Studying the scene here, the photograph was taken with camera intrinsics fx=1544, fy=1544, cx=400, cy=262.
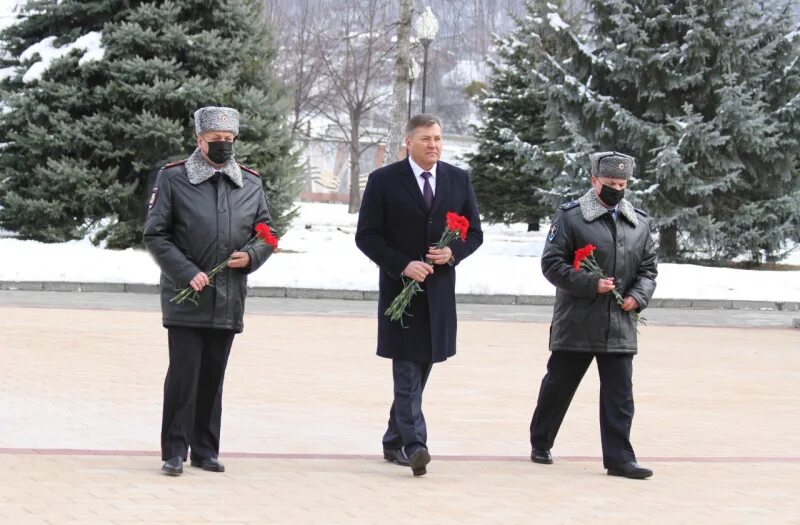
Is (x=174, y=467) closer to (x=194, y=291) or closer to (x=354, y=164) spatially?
(x=194, y=291)

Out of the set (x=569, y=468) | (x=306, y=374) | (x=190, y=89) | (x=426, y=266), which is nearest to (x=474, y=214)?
(x=426, y=266)

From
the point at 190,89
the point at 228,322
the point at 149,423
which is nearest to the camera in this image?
the point at 228,322

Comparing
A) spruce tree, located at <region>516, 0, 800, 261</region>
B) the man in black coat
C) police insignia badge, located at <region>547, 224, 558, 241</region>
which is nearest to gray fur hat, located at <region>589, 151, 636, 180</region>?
police insignia badge, located at <region>547, 224, 558, 241</region>

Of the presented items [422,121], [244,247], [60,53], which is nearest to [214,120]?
[244,247]

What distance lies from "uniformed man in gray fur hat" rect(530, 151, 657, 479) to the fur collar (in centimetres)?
165

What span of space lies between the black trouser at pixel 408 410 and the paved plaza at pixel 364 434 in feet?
0.54

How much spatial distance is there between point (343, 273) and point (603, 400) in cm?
1539

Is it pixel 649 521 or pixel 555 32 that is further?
pixel 555 32

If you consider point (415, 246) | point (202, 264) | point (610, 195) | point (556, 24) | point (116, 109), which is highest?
point (556, 24)

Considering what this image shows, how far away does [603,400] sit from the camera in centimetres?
794

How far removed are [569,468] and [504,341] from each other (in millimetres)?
7687

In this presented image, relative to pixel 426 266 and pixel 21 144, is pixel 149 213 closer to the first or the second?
pixel 426 266

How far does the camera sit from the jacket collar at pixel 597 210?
7969 millimetres

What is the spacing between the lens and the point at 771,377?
519 inches
